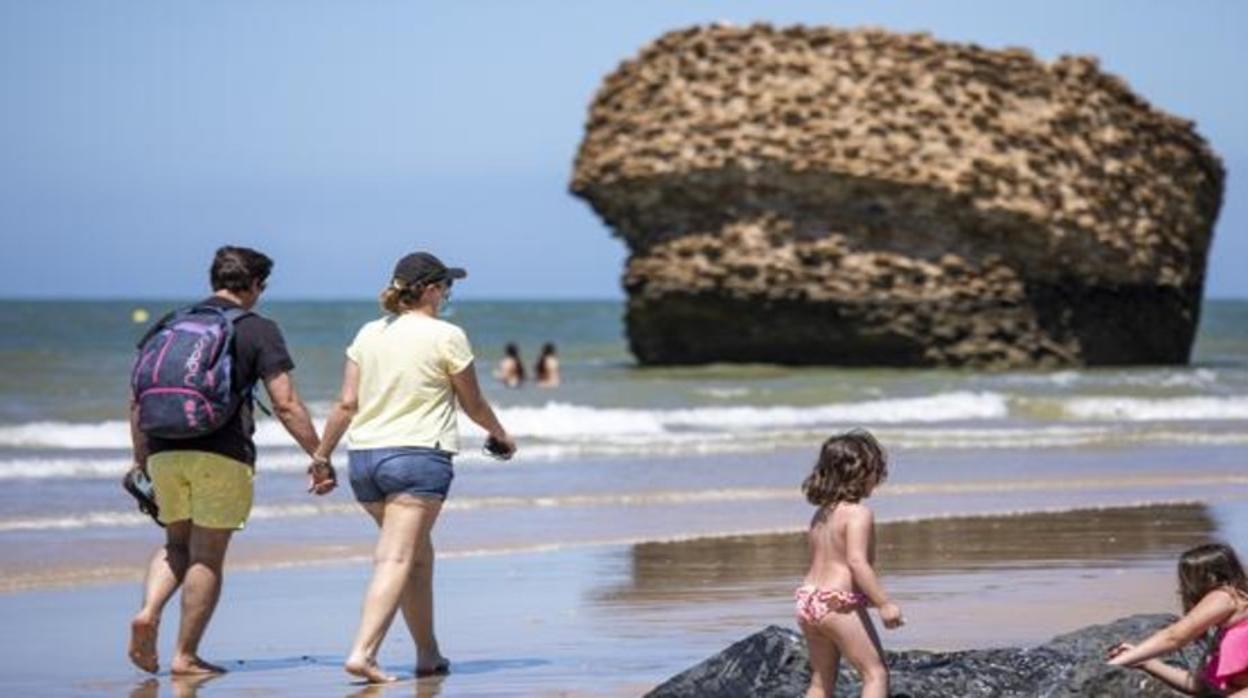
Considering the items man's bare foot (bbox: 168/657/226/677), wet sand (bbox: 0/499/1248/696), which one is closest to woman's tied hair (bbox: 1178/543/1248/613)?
wet sand (bbox: 0/499/1248/696)

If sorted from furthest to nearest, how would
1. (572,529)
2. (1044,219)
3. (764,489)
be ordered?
(1044,219), (764,489), (572,529)

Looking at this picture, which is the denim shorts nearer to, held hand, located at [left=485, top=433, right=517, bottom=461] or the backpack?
held hand, located at [left=485, top=433, right=517, bottom=461]

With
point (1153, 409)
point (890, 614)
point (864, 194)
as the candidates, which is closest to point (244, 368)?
point (890, 614)

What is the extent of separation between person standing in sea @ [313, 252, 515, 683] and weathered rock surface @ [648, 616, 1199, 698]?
4.28 ft

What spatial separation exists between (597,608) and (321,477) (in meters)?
2.55

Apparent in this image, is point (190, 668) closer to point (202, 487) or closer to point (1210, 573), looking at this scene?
point (202, 487)

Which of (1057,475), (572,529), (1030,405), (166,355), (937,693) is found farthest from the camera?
(1030,405)

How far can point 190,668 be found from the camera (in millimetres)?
8711

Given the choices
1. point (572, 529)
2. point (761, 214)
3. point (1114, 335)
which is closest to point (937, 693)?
point (572, 529)

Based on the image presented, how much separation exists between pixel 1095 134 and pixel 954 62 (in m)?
2.91

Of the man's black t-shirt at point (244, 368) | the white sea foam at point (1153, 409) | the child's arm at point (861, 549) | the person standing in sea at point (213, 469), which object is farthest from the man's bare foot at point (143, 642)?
the white sea foam at point (1153, 409)

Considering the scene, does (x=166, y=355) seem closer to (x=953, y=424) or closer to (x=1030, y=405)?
(x=953, y=424)

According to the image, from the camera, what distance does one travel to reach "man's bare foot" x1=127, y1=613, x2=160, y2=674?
853 centimetres

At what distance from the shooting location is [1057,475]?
65.4 feet
